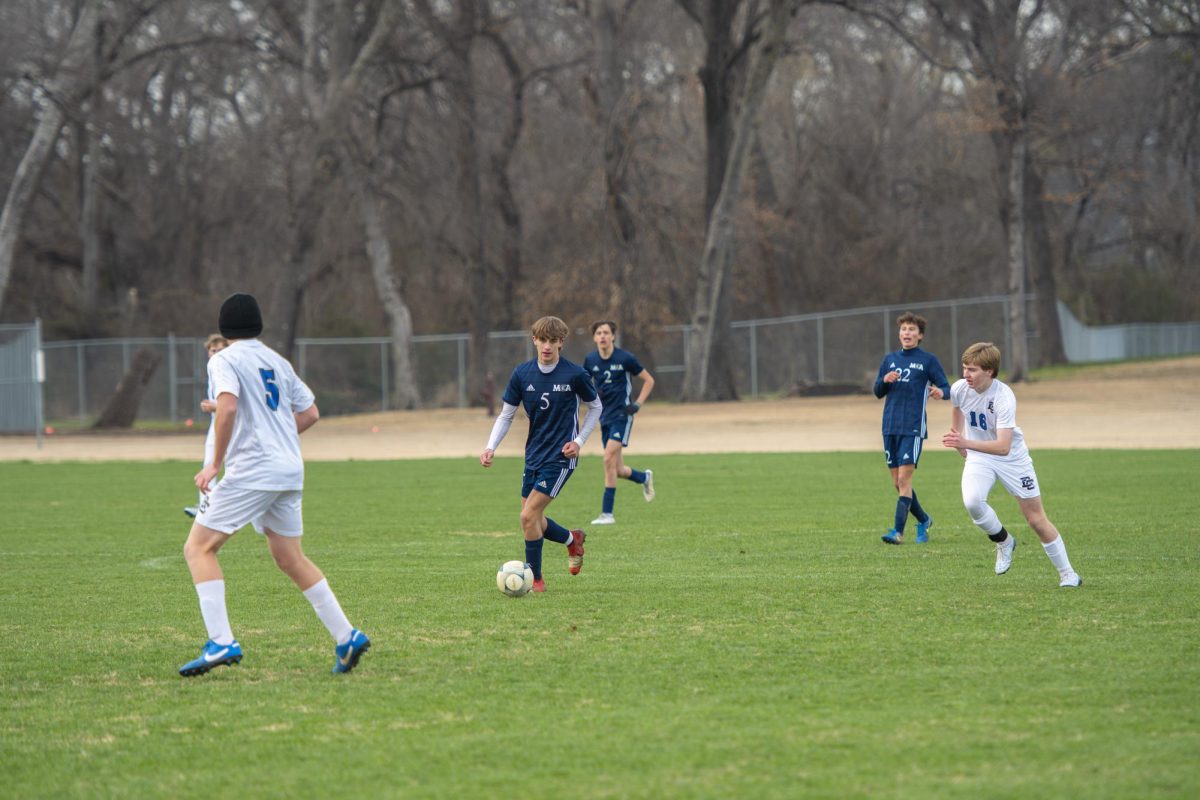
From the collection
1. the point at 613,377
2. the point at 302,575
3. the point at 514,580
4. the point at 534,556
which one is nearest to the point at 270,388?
the point at 302,575

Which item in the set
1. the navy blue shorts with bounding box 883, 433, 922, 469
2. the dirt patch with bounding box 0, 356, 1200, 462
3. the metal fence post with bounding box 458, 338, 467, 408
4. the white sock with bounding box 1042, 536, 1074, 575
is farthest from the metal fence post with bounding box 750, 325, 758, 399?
the white sock with bounding box 1042, 536, 1074, 575

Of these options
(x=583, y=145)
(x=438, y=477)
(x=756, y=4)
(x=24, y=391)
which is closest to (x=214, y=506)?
(x=438, y=477)

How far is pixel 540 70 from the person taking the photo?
129 feet

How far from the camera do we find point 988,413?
8.99m

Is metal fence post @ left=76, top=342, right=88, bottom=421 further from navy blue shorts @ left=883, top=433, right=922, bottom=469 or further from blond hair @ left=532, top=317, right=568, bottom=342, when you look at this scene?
blond hair @ left=532, top=317, right=568, bottom=342

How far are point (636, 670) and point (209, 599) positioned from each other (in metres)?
2.14

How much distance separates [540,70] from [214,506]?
3417 cm

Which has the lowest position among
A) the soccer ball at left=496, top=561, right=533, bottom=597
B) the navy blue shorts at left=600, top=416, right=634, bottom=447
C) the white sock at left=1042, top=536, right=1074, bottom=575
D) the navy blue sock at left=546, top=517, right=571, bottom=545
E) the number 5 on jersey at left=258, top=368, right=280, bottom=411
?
the soccer ball at left=496, top=561, right=533, bottom=597

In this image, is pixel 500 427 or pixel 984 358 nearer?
pixel 984 358

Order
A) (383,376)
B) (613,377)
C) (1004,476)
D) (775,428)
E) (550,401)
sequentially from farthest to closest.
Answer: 1. (383,376)
2. (775,428)
3. (613,377)
4. (550,401)
5. (1004,476)

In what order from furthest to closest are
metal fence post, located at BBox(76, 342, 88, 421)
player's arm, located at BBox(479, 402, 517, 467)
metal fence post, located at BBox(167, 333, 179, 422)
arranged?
metal fence post, located at BBox(76, 342, 88, 421) < metal fence post, located at BBox(167, 333, 179, 422) < player's arm, located at BBox(479, 402, 517, 467)

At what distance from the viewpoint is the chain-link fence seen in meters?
40.9

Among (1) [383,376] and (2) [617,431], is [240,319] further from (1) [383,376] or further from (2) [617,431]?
(1) [383,376]

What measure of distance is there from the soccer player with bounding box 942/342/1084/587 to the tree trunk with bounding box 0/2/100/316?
2821cm
